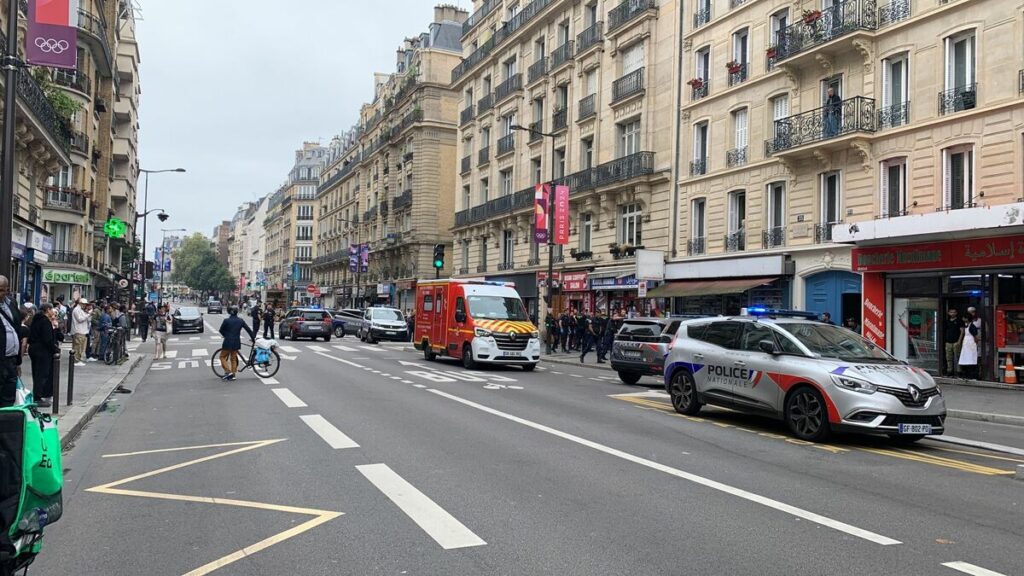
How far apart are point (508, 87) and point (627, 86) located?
12304mm

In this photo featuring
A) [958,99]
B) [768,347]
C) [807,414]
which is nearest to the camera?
[807,414]

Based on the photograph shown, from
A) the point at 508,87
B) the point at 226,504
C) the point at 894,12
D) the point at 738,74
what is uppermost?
the point at 508,87

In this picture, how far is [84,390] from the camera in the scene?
14.4 meters

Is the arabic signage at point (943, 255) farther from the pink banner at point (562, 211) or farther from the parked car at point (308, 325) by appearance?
the parked car at point (308, 325)

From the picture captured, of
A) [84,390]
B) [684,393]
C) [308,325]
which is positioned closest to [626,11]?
[308,325]

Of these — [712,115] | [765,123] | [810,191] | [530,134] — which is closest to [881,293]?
[810,191]

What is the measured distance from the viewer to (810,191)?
24109mm

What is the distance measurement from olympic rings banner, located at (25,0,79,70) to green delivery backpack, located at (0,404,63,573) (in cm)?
837

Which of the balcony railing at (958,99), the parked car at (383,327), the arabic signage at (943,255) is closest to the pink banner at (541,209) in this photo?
the parked car at (383,327)

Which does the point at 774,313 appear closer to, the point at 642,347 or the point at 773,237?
the point at 642,347

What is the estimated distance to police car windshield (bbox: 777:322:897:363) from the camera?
10.1 meters

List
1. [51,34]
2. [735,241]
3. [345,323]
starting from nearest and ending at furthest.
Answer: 1. [51,34]
2. [735,241]
3. [345,323]

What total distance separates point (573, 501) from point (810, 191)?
20.2 m

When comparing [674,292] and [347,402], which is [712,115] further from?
[347,402]
